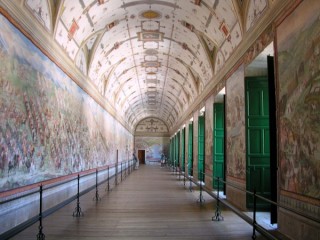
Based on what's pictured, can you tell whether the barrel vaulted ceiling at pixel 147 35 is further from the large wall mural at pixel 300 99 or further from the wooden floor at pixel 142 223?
the wooden floor at pixel 142 223

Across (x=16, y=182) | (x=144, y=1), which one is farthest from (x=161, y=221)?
(x=144, y=1)

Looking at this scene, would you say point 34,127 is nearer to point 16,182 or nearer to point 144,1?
point 16,182

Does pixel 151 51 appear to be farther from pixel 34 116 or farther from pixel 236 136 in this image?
pixel 34 116

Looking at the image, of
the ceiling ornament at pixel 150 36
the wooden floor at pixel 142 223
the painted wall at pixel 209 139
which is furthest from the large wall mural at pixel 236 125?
the ceiling ornament at pixel 150 36

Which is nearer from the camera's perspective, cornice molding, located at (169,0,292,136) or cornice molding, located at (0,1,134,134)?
cornice molding, located at (169,0,292,136)

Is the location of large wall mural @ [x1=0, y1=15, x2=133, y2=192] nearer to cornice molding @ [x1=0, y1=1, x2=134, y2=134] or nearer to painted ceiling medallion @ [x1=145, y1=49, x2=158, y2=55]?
cornice molding @ [x1=0, y1=1, x2=134, y2=134]

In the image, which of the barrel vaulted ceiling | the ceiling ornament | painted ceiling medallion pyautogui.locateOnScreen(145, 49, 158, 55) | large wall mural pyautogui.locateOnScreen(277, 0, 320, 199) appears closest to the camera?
large wall mural pyautogui.locateOnScreen(277, 0, 320, 199)

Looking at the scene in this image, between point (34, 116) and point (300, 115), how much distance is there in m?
7.22

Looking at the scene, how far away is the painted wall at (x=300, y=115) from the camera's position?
6.00m

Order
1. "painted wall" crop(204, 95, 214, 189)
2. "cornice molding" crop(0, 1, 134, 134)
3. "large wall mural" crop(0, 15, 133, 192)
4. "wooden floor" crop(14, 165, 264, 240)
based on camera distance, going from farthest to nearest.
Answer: "painted wall" crop(204, 95, 214, 189), "cornice molding" crop(0, 1, 134, 134), "large wall mural" crop(0, 15, 133, 192), "wooden floor" crop(14, 165, 264, 240)

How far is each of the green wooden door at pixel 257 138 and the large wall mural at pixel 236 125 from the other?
24 cm

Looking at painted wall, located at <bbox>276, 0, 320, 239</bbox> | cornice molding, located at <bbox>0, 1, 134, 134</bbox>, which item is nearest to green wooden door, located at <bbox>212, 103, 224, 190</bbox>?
cornice molding, located at <bbox>0, 1, 134, 134</bbox>

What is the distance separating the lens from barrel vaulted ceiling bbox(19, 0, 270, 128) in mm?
11031

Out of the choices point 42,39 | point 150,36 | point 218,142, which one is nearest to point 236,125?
point 218,142
